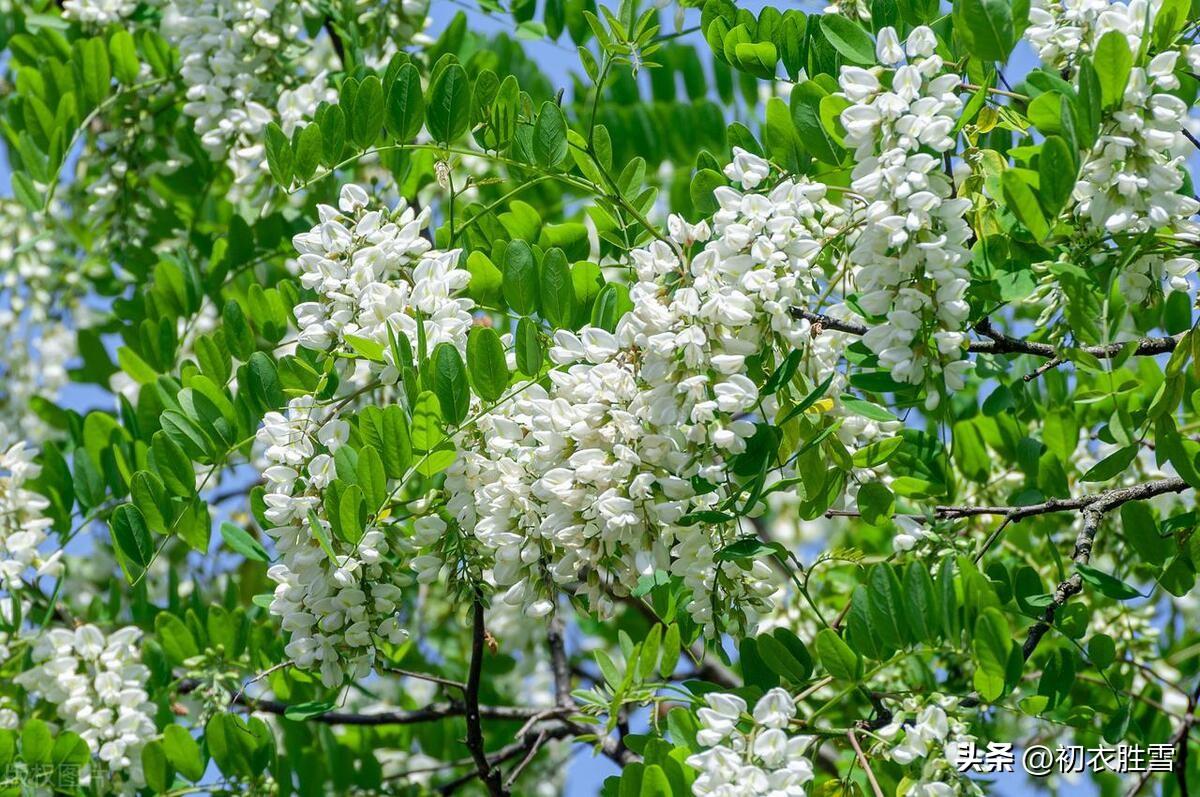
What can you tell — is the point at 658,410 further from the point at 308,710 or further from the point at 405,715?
the point at 405,715

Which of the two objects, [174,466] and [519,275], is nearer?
[519,275]

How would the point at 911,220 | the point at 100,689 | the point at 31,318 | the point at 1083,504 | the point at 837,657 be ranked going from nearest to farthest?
the point at 911,220, the point at 837,657, the point at 1083,504, the point at 100,689, the point at 31,318

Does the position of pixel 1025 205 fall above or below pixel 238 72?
below

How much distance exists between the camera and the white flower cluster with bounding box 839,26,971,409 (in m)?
1.31

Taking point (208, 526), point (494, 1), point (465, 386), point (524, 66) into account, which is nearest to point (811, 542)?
point (524, 66)

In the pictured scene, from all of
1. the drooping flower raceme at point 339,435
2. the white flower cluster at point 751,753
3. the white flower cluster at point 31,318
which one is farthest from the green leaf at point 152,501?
the white flower cluster at point 31,318

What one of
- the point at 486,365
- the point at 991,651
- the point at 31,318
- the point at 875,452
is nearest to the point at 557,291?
the point at 486,365

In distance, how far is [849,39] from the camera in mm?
1584

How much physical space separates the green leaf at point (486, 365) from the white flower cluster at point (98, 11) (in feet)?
4.85

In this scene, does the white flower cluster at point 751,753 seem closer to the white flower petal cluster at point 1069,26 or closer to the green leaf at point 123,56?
the white flower petal cluster at point 1069,26

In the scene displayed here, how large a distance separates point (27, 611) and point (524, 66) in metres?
1.46

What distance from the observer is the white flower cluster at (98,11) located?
2568 millimetres

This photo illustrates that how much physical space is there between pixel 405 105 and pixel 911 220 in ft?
2.44

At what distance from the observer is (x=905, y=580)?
1446 mm
